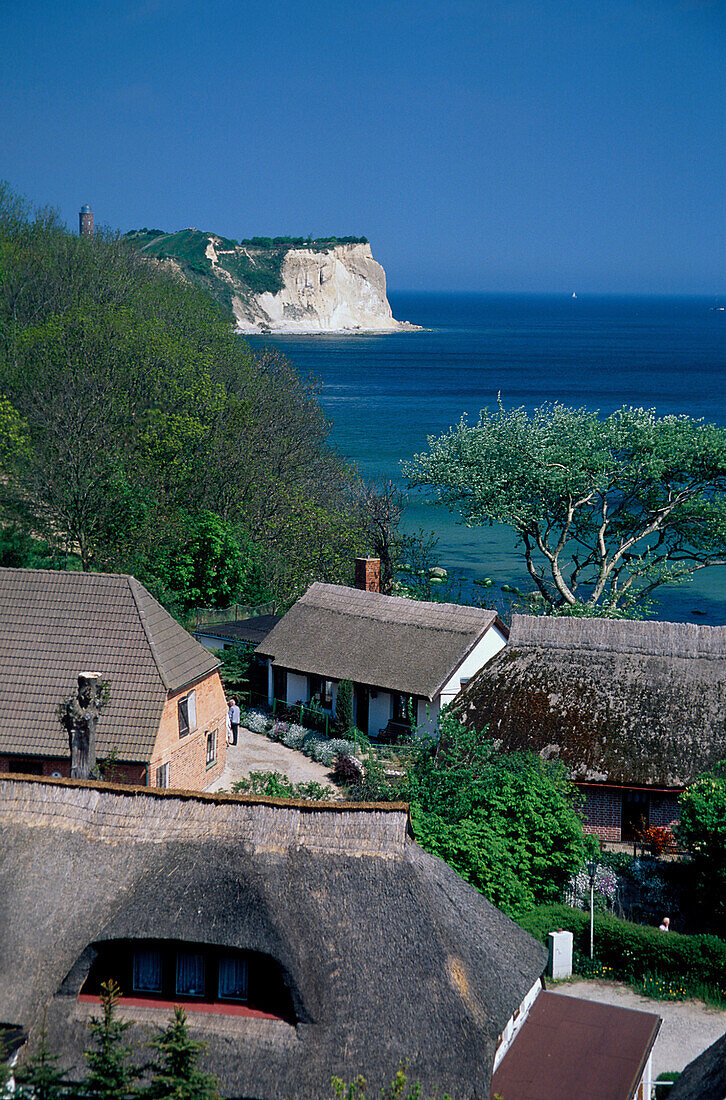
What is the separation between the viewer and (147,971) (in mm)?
13328

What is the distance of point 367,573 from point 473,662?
6148 millimetres

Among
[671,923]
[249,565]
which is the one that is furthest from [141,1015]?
[249,565]

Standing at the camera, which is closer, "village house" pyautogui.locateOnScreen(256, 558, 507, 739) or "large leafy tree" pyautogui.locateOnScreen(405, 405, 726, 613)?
"village house" pyautogui.locateOnScreen(256, 558, 507, 739)

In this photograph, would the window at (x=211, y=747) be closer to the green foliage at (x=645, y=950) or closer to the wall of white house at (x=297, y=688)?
the wall of white house at (x=297, y=688)

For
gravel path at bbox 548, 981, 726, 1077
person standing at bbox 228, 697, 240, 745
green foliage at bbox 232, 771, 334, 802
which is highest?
green foliage at bbox 232, 771, 334, 802

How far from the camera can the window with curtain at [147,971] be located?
13.3 metres

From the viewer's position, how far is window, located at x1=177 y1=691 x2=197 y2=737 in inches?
1028

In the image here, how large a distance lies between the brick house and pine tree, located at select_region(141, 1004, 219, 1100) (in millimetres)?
13047

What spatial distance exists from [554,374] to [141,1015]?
16263cm

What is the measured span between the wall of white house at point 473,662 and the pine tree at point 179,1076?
19.6 metres

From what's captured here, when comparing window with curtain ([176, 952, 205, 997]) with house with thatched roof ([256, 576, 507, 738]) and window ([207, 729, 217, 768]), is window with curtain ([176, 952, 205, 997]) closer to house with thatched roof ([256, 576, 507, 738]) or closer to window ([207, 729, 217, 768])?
window ([207, 729, 217, 768])

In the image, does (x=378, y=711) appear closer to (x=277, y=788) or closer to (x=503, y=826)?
(x=277, y=788)

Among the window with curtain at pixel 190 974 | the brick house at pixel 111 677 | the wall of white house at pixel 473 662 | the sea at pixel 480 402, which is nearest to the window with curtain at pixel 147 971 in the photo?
the window with curtain at pixel 190 974

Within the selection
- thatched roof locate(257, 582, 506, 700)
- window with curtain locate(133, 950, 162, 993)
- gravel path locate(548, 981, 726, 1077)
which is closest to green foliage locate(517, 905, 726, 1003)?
gravel path locate(548, 981, 726, 1077)
